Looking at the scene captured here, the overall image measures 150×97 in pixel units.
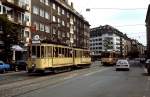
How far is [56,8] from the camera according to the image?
87.4 metres

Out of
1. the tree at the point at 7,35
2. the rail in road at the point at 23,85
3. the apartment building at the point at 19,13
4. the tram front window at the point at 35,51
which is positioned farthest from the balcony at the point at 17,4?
the rail in road at the point at 23,85

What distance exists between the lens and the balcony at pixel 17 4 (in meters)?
59.1

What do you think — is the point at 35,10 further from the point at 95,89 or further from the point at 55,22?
the point at 95,89

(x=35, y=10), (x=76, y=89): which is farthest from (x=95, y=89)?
(x=35, y=10)

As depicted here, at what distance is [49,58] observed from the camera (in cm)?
3675

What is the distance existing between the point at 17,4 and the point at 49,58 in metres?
28.1

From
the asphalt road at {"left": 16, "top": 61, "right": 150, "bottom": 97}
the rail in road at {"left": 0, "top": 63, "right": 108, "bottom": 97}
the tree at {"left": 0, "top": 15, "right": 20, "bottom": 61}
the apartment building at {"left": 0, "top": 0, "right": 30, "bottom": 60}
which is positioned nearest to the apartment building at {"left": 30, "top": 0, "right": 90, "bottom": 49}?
the apartment building at {"left": 0, "top": 0, "right": 30, "bottom": 60}

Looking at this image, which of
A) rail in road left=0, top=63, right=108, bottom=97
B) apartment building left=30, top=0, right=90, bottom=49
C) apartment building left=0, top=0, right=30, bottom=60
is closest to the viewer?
rail in road left=0, top=63, right=108, bottom=97

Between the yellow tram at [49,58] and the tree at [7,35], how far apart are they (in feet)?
33.6

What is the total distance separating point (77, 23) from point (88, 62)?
5766 cm

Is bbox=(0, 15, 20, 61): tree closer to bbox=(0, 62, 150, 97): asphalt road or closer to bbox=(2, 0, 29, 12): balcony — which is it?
bbox=(2, 0, 29, 12): balcony

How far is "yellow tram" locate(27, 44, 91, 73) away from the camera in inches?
1403

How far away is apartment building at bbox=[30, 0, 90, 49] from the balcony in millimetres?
4082

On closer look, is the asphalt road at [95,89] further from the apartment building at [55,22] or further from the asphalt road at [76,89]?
the apartment building at [55,22]
